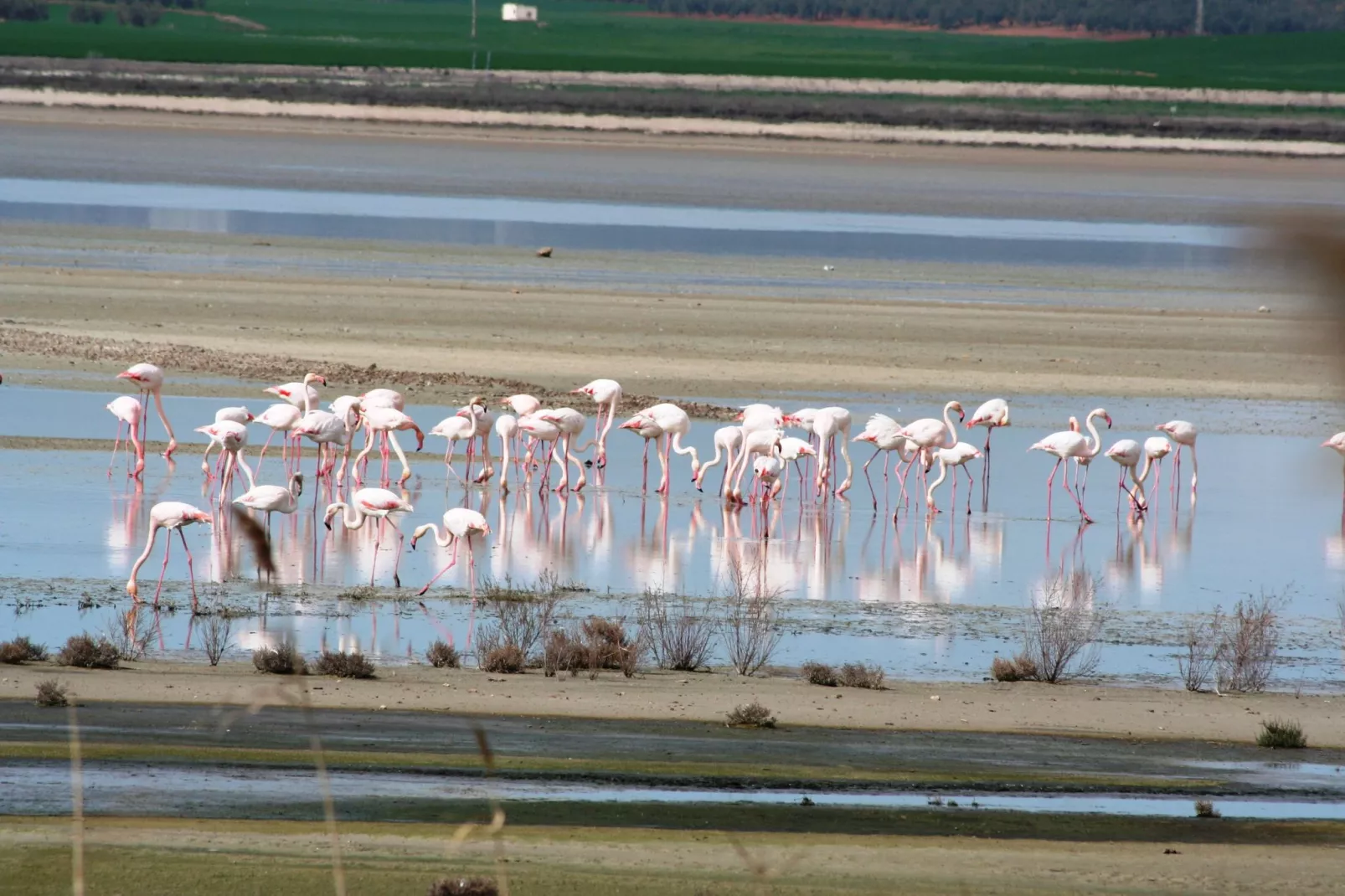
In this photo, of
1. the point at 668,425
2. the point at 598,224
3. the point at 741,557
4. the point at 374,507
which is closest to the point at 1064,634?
the point at 741,557

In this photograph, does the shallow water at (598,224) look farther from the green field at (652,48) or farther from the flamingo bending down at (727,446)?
the green field at (652,48)

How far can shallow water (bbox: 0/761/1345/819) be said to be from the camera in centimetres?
730

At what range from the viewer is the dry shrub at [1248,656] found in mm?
11406

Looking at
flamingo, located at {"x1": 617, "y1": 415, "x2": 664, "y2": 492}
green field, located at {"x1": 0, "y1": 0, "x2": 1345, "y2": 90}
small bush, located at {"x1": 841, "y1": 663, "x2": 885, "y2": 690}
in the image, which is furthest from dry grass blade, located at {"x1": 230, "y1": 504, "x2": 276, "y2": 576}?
green field, located at {"x1": 0, "y1": 0, "x2": 1345, "y2": 90}

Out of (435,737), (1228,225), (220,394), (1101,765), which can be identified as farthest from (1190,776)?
(220,394)

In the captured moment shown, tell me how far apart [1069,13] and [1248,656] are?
6175 inches

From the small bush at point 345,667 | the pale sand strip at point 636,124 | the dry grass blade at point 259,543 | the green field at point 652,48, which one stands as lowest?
the small bush at point 345,667

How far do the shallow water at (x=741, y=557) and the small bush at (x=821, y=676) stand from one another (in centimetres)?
88

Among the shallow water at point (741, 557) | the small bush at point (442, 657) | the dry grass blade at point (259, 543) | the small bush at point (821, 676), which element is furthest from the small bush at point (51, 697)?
the dry grass blade at point (259, 543)

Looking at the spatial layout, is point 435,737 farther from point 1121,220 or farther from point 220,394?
point 1121,220

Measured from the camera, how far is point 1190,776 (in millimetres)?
9016

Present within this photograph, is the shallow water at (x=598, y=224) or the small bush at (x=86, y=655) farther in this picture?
the shallow water at (x=598, y=224)

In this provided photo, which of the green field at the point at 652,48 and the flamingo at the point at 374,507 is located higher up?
the green field at the point at 652,48

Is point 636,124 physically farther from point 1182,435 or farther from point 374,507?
point 374,507
